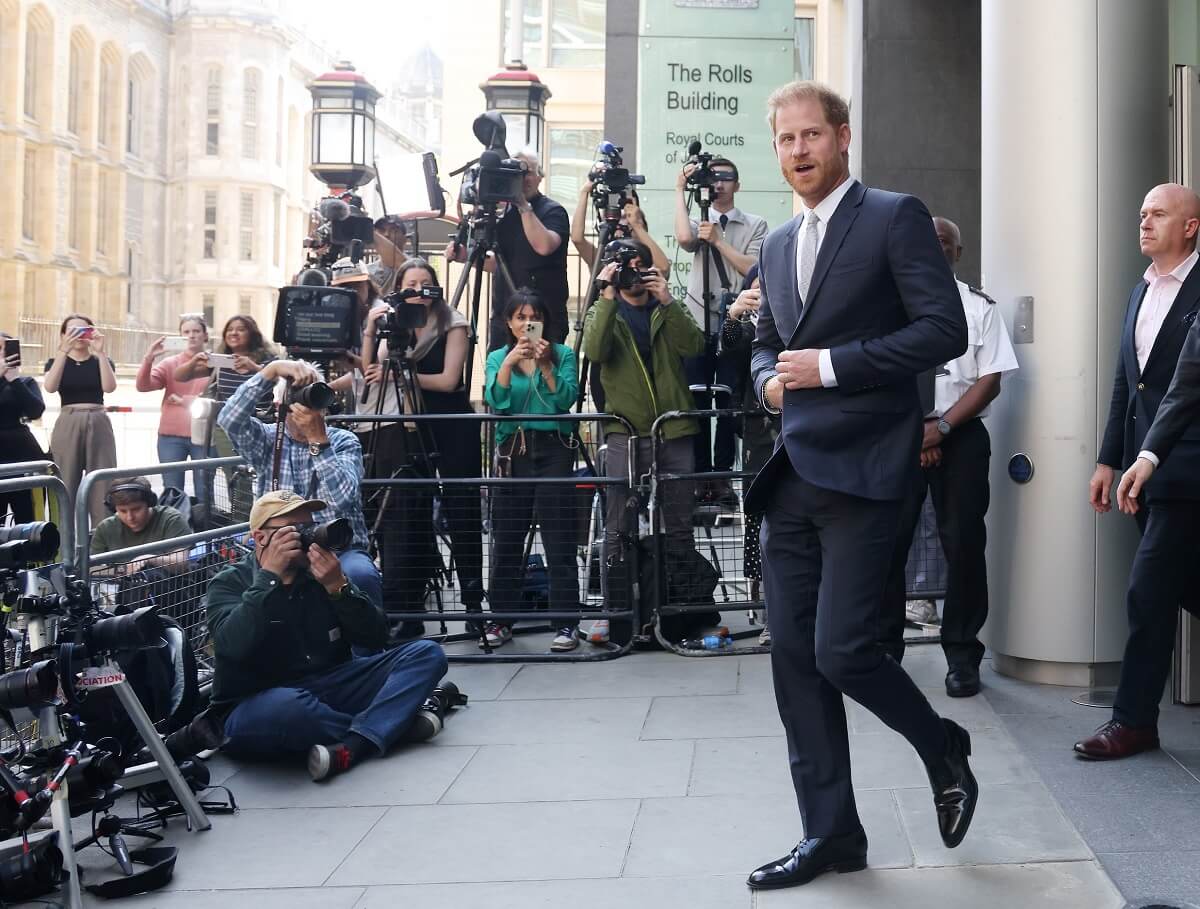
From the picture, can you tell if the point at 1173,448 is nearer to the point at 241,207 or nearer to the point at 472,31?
the point at 472,31

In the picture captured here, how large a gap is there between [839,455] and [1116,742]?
6.58ft

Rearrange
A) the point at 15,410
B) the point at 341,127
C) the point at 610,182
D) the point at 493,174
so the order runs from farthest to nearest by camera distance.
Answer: the point at 341,127, the point at 15,410, the point at 493,174, the point at 610,182

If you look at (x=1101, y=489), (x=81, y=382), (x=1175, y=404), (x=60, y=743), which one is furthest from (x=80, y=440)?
(x=1175, y=404)

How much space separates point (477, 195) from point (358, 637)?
3.26 m

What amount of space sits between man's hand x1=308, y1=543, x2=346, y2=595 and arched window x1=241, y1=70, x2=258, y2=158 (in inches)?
3442

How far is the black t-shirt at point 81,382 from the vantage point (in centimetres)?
1095

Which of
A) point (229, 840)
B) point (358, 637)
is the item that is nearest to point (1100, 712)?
point (358, 637)

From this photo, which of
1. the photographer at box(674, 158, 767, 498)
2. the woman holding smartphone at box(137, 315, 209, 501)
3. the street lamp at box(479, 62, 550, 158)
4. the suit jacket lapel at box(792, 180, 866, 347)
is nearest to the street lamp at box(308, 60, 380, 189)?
the street lamp at box(479, 62, 550, 158)

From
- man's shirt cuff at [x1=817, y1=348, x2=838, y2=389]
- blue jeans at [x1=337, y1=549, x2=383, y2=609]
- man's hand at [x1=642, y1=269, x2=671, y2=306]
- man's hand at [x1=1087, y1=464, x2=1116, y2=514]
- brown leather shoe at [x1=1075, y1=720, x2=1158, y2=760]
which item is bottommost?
brown leather shoe at [x1=1075, y1=720, x2=1158, y2=760]

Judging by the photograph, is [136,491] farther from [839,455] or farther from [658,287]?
[839,455]

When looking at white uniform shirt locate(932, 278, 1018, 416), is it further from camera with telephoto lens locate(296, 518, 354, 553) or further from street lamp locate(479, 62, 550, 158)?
street lamp locate(479, 62, 550, 158)

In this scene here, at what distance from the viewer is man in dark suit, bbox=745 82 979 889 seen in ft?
12.4

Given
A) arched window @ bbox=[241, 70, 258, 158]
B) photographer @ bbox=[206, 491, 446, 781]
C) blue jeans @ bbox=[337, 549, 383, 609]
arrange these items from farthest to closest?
arched window @ bbox=[241, 70, 258, 158] < blue jeans @ bbox=[337, 549, 383, 609] < photographer @ bbox=[206, 491, 446, 781]

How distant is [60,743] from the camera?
4.11 metres
